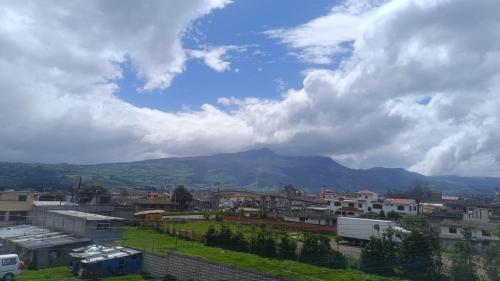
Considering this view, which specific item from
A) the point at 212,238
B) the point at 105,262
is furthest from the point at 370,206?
the point at 105,262

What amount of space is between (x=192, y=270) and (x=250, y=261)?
19.9 ft

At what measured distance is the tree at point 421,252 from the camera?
21531 mm

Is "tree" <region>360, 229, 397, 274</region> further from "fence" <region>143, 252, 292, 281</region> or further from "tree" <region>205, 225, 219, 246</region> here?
"tree" <region>205, 225, 219, 246</region>

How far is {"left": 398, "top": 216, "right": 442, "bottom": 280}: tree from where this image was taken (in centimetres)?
2153

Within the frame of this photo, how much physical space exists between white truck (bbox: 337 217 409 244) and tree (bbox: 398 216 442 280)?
10.4 meters

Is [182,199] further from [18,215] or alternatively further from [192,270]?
[192,270]

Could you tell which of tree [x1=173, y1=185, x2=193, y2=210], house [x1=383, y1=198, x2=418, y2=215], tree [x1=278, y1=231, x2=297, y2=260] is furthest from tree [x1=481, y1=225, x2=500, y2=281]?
tree [x1=173, y1=185, x2=193, y2=210]

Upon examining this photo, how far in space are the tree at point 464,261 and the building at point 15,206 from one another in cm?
3650

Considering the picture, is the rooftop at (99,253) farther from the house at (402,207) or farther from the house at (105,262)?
the house at (402,207)

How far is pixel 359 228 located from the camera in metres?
35.4

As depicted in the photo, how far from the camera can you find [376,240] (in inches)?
972

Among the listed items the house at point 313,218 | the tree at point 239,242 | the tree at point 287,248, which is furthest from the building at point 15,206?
the house at point 313,218

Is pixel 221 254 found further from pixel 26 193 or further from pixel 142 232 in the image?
pixel 26 193

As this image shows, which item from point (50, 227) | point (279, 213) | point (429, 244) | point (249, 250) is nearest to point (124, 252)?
point (249, 250)
